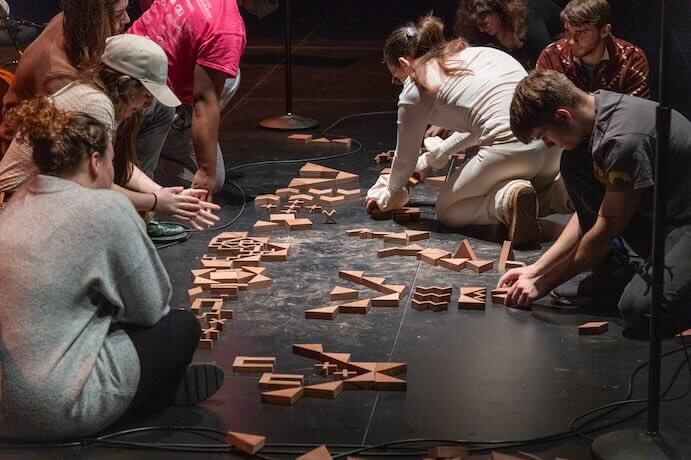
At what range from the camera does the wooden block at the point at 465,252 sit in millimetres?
4910

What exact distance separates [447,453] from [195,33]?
2853 millimetres

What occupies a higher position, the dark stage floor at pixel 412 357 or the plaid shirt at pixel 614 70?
the plaid shirt at pixel 614 70

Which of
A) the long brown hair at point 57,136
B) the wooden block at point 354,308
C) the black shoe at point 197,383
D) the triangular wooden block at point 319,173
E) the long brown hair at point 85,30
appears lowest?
the triangular wooden block at point 319,173

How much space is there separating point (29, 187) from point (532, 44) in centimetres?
430

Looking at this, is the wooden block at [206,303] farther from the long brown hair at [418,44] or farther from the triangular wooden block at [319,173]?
the triangular wooden block at [319,173]

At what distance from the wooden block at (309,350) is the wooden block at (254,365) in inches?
5.2

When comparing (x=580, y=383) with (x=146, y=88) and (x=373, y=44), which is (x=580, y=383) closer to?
(x=146, y=88)

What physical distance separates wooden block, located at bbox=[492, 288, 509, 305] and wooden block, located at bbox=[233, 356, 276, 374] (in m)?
1.05

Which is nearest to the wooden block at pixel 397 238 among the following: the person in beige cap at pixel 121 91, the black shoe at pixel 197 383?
the person in beige cap at pixel 121 91

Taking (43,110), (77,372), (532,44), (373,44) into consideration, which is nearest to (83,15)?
(43,110)

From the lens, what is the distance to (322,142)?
7.05 metres

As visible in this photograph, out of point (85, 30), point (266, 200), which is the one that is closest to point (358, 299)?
point (266, 200)

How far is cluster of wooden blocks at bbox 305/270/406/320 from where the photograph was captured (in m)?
4.29

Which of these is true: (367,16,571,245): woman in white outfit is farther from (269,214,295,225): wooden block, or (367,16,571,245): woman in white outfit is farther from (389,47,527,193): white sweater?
(269,214,295,225): wooden block
